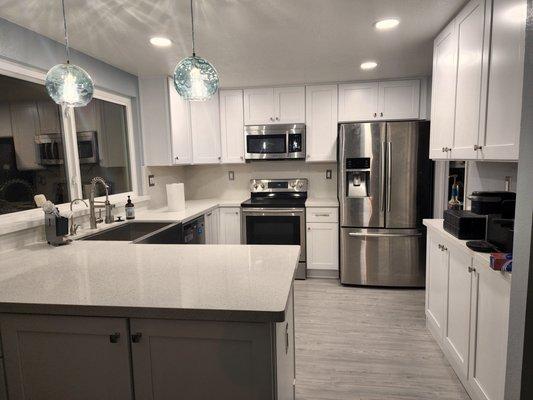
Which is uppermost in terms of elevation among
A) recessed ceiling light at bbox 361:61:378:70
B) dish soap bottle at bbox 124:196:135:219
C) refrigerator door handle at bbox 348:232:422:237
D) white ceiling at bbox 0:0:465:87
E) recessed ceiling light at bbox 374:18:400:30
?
recessed ceiling light at bbox 361:61:378:70

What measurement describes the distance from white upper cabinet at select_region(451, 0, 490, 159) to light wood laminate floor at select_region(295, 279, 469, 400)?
1415mm

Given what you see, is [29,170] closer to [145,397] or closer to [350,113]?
[145,397]

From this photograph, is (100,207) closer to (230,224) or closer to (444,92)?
(230,224)

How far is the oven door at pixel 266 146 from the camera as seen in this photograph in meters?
4.02

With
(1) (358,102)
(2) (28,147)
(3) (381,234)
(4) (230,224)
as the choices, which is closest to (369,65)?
(1) (358,102)

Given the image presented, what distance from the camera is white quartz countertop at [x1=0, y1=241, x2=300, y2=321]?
3.82ft

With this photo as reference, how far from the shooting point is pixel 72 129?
2.76 meters

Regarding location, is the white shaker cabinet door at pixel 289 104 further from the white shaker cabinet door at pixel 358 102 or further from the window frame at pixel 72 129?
the window frame at pixel 72 129

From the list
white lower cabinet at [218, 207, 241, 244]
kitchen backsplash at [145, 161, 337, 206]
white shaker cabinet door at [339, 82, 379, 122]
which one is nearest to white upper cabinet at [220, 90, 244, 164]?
kitchen backsplash at [145, 161, 337, 206]

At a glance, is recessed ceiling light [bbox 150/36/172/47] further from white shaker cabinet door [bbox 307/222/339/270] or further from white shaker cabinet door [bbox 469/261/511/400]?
white shaker cabinet door [bbox 469/261/511/400]

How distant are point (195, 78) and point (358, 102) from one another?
268cm

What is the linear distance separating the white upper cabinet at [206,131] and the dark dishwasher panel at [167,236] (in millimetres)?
1393

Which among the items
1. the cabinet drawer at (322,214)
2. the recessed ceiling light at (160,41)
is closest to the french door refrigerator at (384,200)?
the cabinet drawer at (322,214)

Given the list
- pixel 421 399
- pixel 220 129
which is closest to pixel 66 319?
pixel 421 399
